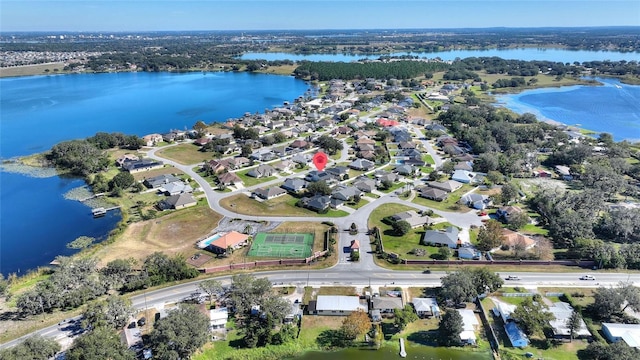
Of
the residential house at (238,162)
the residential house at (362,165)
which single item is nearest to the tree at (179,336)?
the residential house at (238,162)

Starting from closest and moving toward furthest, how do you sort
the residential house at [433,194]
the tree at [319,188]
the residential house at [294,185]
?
the tree at [319,188] → the residential house at [433,194] → the residential house at [294,185]

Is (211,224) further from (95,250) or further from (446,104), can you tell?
(446,104)

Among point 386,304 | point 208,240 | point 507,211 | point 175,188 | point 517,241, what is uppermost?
point 175,188

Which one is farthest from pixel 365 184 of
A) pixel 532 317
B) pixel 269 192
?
pixel 532 317

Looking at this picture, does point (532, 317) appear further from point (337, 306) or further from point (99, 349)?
point (99, 349)

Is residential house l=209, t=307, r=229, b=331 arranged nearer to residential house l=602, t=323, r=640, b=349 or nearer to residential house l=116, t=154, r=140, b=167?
residential house l=602, t=323, r=640, b=349

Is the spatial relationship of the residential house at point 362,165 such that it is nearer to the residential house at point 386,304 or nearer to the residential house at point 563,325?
the residential house at point 386,304

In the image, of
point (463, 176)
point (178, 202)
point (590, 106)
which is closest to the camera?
point (178, 202)
